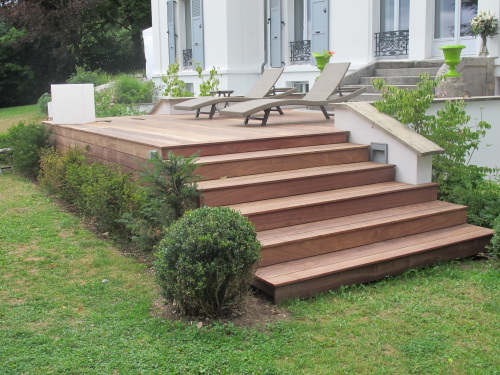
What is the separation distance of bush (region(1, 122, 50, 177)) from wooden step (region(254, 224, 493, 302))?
6117 mm

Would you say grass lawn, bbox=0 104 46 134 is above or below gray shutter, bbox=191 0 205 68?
below

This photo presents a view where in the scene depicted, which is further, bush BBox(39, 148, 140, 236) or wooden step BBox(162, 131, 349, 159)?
bush BBox(39, 148, 140, 236)

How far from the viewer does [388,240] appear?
5523 mm

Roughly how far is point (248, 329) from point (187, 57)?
51.5 ft

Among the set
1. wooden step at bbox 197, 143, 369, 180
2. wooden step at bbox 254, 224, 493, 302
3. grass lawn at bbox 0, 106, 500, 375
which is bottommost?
grass lawn at bbox 0, 106, 500, 375

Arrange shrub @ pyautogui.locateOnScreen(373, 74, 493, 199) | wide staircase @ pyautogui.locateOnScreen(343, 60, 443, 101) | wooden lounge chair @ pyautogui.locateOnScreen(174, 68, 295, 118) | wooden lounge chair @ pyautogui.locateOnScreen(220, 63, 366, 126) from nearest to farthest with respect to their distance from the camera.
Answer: shrub @ pyautogui.locateOnScreen(373, 74, 493, 199) → wooden lounge chair @ pyautogui.locateOnScreen(220, 63, 366, 126) → wooden lounge chair @ pyautogui.locateOnScreen(174, 68, 295, 118) → wide staircase @ pyautogui.locateOnScreen(343, 60, 443, 101)

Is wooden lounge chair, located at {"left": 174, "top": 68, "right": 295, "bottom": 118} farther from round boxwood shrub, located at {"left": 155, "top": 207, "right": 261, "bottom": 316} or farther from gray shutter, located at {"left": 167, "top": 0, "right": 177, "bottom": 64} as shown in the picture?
gray shutter, located at {"left": 167, "top": 0, "right": 177, "bottom": 64}

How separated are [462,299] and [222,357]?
200 cm

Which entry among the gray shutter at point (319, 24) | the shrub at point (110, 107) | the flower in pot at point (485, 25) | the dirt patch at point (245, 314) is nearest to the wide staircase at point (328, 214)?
the dirt patch at point (245, 314)

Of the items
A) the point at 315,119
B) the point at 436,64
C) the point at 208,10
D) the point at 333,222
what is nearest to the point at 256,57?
the point at 208,10

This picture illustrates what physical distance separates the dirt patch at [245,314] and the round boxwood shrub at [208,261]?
0.20ft

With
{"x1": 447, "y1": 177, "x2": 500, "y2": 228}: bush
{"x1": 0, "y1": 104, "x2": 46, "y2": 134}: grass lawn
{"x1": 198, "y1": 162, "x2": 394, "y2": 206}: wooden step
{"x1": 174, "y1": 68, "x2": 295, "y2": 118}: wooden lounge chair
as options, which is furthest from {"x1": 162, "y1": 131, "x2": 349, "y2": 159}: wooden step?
{"x1": 0, "y1": 104, "x2": 46, "y2": 134}: grass lawn

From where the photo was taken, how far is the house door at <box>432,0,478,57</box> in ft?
36.0

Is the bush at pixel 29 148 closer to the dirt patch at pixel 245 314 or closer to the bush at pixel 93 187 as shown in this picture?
the bush at pixel 93 187
